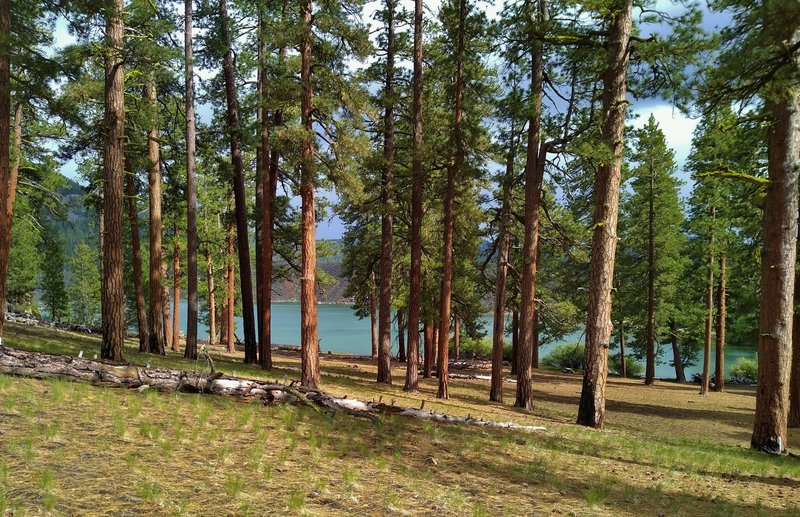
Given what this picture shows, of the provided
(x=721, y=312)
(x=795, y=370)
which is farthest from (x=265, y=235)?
(x=721, y=312)

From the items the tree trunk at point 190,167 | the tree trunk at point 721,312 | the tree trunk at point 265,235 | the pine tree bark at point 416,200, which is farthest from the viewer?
the tree trunk at point 721,312

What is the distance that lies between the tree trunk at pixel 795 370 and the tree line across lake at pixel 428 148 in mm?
58

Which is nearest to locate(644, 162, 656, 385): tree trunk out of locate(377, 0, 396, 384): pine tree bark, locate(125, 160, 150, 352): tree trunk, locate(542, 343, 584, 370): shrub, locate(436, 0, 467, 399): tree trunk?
locate(542, 343, 584, 370): shrub

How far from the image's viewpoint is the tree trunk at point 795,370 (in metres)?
14.1

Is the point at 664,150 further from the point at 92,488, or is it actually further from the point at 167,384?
the point at 92,488

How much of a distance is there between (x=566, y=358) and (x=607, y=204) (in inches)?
1257

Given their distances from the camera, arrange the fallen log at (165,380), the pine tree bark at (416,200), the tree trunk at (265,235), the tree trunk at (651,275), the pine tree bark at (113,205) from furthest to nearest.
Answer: the tree trunk at (651,275) → the pine tree bark at (416,200) → the tree trunk at (265,235) → the pine tree bark at (113,205) → the fallen log at (165,380)

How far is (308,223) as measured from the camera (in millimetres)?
11211

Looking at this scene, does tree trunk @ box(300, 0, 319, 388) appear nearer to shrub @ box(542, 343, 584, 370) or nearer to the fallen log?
the fallen log

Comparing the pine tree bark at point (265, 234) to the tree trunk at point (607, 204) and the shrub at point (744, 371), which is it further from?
the shrub at point (744, 371)

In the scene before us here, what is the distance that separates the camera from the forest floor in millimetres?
3584

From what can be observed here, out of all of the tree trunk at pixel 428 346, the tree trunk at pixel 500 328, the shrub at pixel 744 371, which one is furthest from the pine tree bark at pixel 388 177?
the shrub at pixel 744 371

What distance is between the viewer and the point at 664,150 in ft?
88.1

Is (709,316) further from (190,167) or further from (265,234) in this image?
(190,167)
